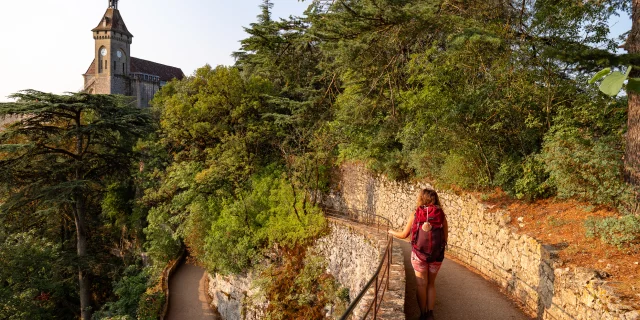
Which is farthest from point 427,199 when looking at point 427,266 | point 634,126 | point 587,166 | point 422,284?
point 634,126

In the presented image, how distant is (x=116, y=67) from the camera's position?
60.3 m

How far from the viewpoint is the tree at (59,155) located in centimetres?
1683

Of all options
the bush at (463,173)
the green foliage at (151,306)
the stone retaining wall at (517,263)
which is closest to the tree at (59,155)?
the green foliage at (151,306)

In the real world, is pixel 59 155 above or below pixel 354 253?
above

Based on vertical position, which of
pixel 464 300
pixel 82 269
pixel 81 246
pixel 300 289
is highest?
pixel 464 300

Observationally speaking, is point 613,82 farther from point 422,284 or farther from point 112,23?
point 112,23

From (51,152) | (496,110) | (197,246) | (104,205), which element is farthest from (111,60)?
(496,110)

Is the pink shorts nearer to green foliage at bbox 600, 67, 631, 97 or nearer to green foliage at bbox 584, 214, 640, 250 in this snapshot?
green foliage at bbox 584, 214, 640, 250

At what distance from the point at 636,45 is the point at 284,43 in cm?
1258

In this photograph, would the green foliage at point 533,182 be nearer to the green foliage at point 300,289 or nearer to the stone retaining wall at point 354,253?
the stone retaining wall at point 354,253

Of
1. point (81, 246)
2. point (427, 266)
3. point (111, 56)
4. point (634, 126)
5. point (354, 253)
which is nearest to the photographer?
point (427, 266)

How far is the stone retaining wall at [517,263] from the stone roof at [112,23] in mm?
62133

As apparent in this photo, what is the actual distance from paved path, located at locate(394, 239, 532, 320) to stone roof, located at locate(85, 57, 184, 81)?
64.0 meters

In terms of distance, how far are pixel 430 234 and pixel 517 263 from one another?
3.88 metres
